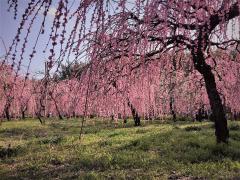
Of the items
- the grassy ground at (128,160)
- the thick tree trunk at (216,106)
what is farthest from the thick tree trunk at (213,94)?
the grassy ground at (128,160)

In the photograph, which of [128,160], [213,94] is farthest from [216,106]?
[128,160]

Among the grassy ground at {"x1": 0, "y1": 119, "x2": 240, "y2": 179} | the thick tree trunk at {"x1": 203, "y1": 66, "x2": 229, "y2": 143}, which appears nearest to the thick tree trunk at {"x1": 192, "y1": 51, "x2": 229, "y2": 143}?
the thick tree trunk at {"x1": 203, "y1": 66, "x2": 229, "y2": 143}

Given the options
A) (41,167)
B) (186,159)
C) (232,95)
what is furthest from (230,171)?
(232,95)

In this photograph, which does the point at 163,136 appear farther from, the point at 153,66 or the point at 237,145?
the point at 153,66

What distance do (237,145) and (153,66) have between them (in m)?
4.79

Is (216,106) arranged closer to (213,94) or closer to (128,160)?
(213,94)

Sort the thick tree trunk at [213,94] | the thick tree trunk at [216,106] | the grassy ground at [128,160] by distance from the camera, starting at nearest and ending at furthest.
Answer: the grassy ground at [128,160] → the thick tree trunk at [213,94] → the thick tree trunk at [216,106]

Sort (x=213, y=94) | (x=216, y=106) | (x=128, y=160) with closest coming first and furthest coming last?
(x=128, y=160) < (x=213, y=94) < (x=216, y=106)

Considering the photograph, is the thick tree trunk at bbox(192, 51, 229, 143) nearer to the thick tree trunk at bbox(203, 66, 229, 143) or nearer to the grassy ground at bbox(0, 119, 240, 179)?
the thick tree trunk at bbox(203, 66, 229, 143)

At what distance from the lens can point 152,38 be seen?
9742 mm

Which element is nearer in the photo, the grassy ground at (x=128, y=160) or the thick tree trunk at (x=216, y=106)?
the grassy ground at (x=128, y=160)

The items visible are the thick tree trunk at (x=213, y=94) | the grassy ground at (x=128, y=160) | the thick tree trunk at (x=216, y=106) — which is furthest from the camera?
the thick tree trunk at (x=216, y=106)

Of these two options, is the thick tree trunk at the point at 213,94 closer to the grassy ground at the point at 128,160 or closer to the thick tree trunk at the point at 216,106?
the thick tree trunk at the point at 216,106

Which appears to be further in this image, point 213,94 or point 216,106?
point 216,106
